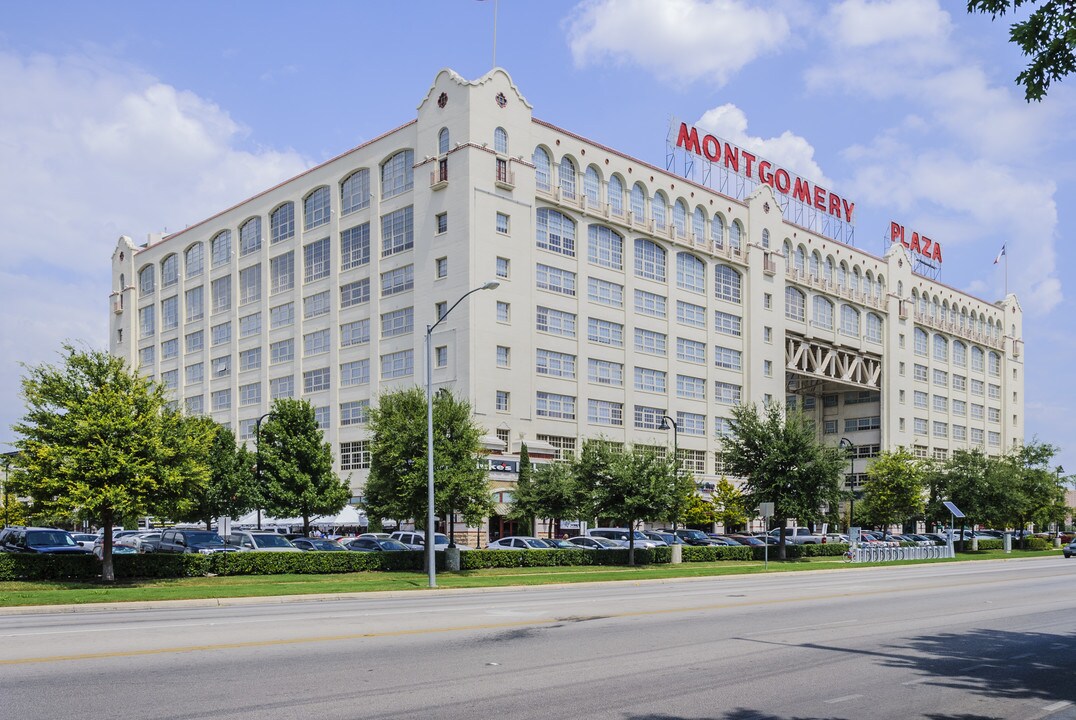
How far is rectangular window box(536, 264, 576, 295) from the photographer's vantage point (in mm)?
69188

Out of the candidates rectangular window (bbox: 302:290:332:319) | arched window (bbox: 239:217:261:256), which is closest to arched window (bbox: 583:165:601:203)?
rectangular window (bbox: 302:290:332:319)

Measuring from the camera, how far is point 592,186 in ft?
242

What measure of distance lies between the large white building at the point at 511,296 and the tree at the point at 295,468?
4.57 m

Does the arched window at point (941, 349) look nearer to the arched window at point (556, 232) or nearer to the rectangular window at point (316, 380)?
the arched window at point (556, 232)

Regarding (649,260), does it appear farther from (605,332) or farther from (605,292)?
(605,332)

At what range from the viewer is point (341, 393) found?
244ft

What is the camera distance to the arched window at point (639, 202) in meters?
77.0

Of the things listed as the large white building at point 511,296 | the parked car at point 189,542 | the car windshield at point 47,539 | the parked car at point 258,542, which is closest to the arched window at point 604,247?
the large white building at point 511,296

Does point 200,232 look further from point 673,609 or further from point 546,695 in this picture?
point 546,695

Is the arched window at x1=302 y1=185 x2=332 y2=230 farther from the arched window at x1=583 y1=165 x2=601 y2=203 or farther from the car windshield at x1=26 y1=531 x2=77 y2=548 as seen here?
the car windshield at x1=26 y1=531 x2=77 y2=548

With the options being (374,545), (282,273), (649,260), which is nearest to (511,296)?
(649,260)

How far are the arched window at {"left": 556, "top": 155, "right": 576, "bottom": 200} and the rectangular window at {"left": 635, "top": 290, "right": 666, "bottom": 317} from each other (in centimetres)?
957

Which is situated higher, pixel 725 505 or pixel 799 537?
pixel 725 505

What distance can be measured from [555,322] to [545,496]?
56.6ft
